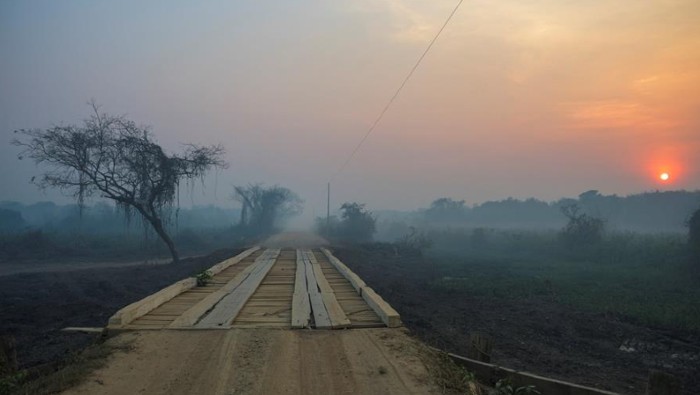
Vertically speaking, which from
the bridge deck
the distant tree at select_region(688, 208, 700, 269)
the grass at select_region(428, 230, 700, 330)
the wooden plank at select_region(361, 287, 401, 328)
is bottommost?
the grass at select_region(428, 230, 700, 330)

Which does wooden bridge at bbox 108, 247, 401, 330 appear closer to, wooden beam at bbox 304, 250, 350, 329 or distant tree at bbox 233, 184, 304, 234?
wooden beam at bbox 304, 250, 350, 329

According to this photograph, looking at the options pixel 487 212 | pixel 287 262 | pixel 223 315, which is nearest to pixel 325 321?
pixel 223 315

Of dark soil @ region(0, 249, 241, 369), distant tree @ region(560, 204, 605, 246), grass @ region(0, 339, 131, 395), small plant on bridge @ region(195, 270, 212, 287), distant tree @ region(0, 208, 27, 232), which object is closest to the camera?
grass @ region(0, 339, 131, 395)

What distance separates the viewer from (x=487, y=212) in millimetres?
97000

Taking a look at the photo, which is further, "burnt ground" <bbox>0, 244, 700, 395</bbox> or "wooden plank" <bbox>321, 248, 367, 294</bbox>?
"wooden plank" <bbox>321, 248, 367, 294</bbox>

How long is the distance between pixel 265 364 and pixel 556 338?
7354mm

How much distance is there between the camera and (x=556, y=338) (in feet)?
31.9

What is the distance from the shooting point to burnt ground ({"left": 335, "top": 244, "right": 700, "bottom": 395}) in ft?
25.0

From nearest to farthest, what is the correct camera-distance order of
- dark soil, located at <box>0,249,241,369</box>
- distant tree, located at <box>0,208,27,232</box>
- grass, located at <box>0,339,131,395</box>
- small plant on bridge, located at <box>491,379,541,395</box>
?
grass, located at <box>0,339,131,395</box> < small plant on bridge, located at <box>491,379,541,395</box> < dark soil, located at <box>0,249,241,369</box> < distant tree, located at <box>0,208,27,232</box>

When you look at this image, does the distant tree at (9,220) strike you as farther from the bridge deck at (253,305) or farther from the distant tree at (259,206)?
the bridge deck at (253,305)

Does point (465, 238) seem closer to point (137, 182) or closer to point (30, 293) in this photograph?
point (137, 182)

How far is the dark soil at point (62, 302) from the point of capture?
7.80 meters

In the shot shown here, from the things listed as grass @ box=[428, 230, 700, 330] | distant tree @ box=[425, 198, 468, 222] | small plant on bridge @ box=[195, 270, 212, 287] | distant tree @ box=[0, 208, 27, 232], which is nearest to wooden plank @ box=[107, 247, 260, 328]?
small plant on bridge @ box=[195, 270, 212, 287]

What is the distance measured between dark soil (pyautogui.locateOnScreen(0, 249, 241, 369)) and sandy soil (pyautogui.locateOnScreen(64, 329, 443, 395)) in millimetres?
1228
